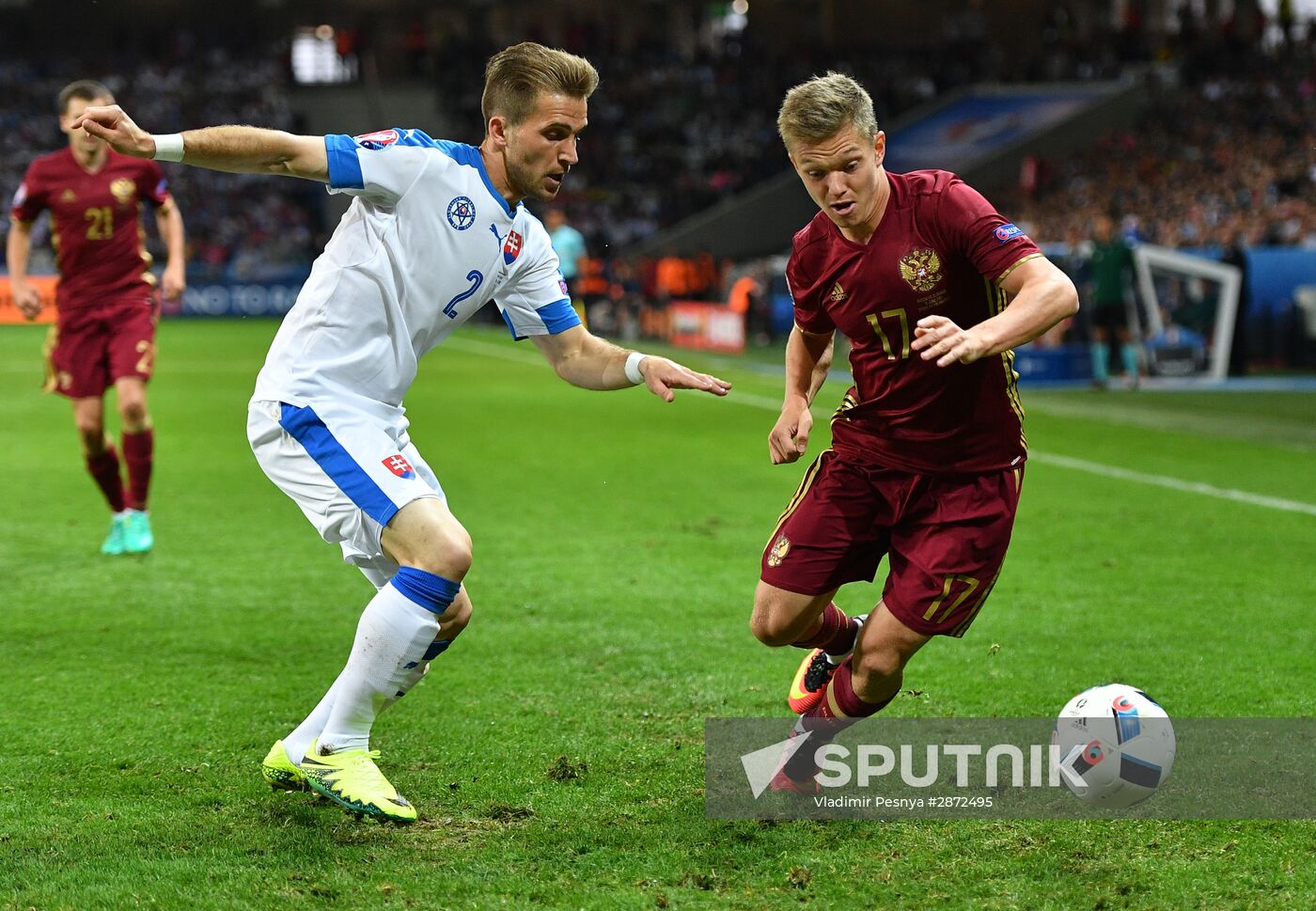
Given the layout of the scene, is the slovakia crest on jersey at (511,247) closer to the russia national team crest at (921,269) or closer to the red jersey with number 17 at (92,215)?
the russia national team crest at (921,269)

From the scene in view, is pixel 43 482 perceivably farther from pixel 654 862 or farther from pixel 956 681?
pixel 654 862

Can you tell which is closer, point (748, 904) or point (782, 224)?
point (748, 904)

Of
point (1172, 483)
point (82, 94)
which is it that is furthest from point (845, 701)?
point (1172, 483)

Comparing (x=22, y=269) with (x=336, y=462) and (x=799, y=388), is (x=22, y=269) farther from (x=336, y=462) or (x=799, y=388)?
(x=799, y=388)

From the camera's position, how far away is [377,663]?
4.07 meters

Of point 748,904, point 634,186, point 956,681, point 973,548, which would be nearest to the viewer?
point 748,904

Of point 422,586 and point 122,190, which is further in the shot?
point 122,190

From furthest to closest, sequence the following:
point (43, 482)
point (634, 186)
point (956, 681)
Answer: point (634, 186) → point (43, 482) → point (956, 681)

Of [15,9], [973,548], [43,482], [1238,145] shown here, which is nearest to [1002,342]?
[973,548]

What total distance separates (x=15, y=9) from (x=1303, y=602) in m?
47.2

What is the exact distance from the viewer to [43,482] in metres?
10.9

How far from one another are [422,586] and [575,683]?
1.71 metres

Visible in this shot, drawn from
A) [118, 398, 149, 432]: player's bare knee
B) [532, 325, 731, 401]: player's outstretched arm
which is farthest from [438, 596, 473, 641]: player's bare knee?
[118, 398, 149, 432]: player's bare knee

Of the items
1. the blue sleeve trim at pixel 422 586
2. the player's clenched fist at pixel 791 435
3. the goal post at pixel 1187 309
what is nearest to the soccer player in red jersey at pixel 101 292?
the blue sleeve trim at pixel 422 586
